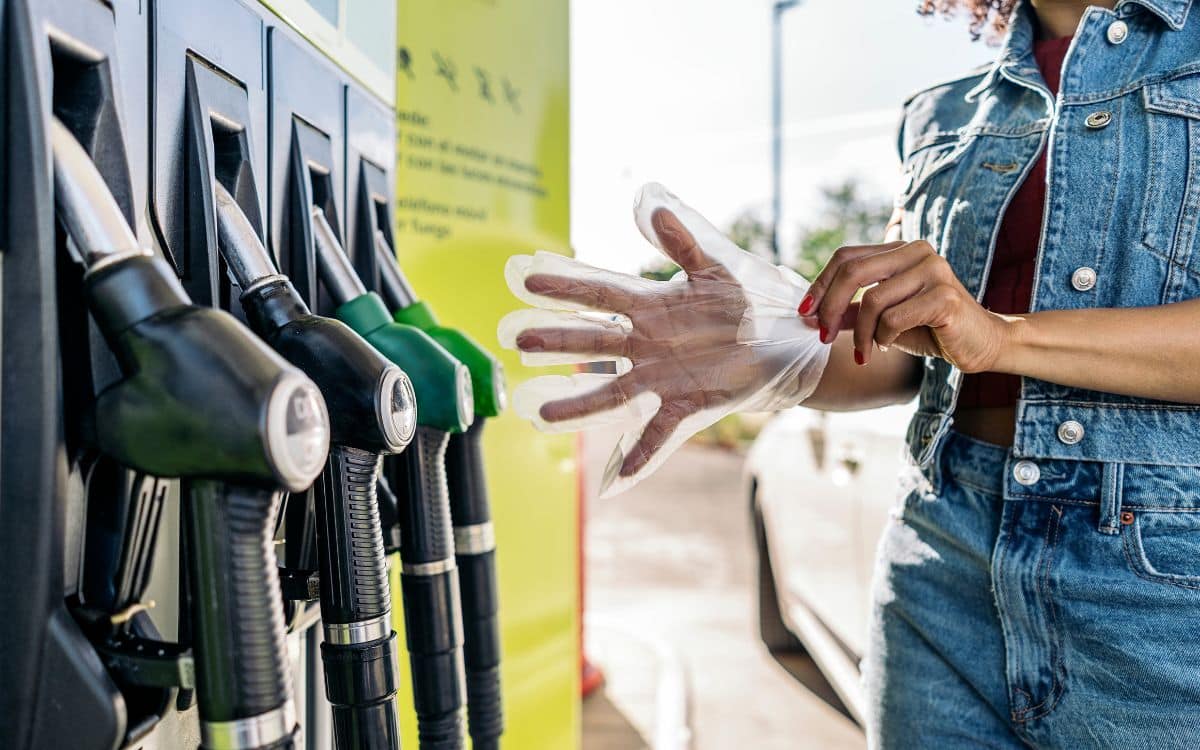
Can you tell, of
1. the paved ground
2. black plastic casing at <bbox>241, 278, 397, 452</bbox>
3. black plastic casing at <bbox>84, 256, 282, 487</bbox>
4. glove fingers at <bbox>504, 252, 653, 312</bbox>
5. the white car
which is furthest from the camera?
the paved ground

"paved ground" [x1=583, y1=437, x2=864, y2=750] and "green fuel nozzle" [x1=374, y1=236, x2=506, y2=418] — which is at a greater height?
"green fuel nozzle" [x1=374, y1=236, x2=506, y2=418]

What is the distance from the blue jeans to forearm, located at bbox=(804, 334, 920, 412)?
0.13 meters

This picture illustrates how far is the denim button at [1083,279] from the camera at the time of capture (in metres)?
0.96

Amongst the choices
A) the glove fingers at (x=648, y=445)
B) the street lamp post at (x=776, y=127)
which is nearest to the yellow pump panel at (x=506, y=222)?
the glove fingers at (x=648, y=445)

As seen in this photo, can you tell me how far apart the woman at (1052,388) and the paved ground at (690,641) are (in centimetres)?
183

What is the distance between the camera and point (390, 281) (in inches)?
40.1

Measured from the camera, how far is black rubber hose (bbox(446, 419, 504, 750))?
1.01 m

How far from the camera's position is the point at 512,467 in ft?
6.37

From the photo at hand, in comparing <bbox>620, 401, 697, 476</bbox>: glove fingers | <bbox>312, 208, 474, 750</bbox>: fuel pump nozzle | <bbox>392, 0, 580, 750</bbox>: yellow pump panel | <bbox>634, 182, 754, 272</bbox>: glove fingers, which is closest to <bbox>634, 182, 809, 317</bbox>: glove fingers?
<bbox>634, 182, 754, 272</bbox>: glove fingers

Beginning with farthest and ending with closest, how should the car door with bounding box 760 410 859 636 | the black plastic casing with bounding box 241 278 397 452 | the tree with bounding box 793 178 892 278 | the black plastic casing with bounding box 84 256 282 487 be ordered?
the tree with bounding box 793 178 892 278, the car door with bounding box 760 410 859 636, the black plastic casing with bounding box 241 278 397 452, the black plastic casing with bounding box 84 256 282 487

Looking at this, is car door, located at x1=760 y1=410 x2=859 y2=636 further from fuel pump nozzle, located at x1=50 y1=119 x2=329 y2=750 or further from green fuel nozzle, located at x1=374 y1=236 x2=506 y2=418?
fuel pump nozzle, located at x1=50 y1=119 x2=329 y2=750

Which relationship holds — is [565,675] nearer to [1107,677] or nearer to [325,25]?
[1107,677]

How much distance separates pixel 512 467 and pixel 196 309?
1415mm

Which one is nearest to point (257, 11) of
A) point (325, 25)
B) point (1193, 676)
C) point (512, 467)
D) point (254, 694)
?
point (325, 25)
